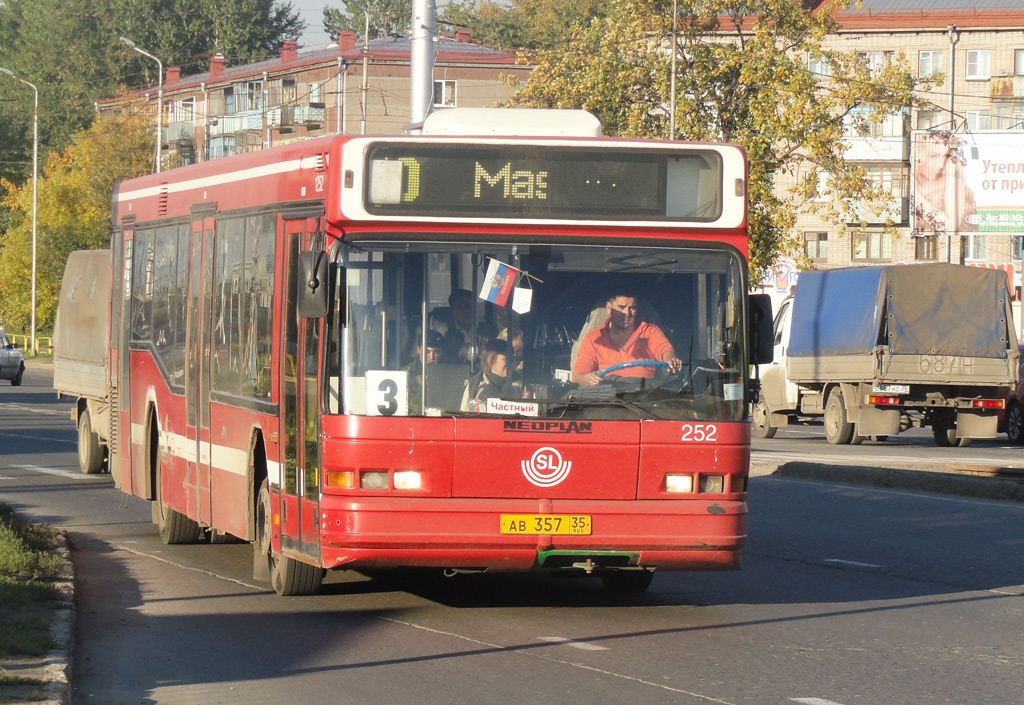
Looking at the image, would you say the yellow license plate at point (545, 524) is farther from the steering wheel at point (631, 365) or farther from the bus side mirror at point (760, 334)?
the bus side mirror at point (760, 334)

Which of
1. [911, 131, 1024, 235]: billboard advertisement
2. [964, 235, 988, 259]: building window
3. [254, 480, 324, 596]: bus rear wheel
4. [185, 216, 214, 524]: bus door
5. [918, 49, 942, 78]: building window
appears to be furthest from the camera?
[918, 49, 942, 78]: building window

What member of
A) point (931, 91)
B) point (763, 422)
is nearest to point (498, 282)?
point (763, 422)

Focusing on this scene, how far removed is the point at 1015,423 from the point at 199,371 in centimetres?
2054

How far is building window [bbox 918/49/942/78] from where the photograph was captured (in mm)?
74750

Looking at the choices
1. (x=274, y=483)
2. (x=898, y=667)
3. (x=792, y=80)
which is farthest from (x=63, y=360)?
(x=792, y=80)

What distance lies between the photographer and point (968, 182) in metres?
47.2

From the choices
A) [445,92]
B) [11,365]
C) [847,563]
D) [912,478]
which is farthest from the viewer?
[445,92]

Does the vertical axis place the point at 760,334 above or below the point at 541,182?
below

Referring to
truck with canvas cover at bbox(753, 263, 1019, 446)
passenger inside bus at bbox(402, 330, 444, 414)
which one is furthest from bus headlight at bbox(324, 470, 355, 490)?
truck with canvas cover at bbox(753, 263, 1019, 446)

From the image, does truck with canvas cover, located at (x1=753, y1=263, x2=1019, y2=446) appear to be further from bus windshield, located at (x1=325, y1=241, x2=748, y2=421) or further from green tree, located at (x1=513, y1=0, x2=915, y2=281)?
bus windshield, located at (x1=325, y1=241, x2=748, y2=421)

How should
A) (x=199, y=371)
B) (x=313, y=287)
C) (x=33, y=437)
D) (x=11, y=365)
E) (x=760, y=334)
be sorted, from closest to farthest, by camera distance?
1. (x=313, y=287)
2. (x=760, y=334)
3. (x=199, y=371)
4. (x=33, y=437)
5. (x=11, y=365)

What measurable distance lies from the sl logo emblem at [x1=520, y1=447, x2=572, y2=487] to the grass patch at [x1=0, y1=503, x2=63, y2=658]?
103 inches

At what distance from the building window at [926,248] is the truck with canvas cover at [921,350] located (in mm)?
Result: 46625

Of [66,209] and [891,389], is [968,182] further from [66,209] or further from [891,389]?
[66,209]
